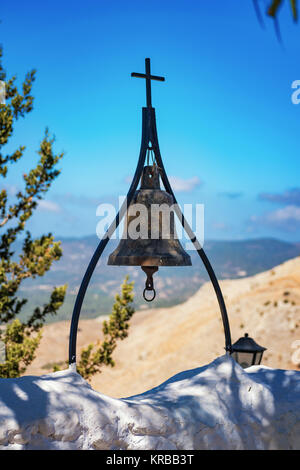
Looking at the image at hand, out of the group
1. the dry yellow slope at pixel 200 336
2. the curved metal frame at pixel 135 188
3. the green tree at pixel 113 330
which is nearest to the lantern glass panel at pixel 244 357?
the curved metal frame at pixel 135 188

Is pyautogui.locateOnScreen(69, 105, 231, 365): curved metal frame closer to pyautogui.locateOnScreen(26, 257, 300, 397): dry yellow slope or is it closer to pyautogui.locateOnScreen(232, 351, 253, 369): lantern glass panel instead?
pyautogui.locateOnScreen(232, 351, 253, 369): lantern glass panel

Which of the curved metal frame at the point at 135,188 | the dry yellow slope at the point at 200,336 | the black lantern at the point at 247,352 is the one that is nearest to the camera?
the curved metal frame at the point at 135,188

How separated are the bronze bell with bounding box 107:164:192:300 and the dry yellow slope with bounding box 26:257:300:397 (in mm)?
17362

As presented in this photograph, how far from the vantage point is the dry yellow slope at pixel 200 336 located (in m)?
22.7

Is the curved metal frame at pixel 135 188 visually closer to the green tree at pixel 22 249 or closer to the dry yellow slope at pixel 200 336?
the green tree at pixel 22 249

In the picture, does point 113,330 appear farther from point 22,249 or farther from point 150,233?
point 150,233

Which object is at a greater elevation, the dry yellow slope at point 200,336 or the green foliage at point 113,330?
the green foliage at point 113,330

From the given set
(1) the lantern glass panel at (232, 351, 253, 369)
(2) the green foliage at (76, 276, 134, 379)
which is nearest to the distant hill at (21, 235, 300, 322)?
(2) the green foliage at (76, 276, 134, 379)

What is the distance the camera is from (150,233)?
4.41 metres

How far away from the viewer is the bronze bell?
4.24 meters

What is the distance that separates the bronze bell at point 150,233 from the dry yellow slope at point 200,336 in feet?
57.0

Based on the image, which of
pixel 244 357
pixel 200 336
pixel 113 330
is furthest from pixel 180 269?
pixel 244 357

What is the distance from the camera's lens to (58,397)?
3.33m
